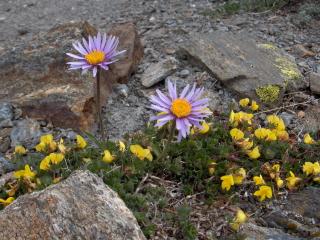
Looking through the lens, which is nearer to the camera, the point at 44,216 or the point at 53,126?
the point at 44,216

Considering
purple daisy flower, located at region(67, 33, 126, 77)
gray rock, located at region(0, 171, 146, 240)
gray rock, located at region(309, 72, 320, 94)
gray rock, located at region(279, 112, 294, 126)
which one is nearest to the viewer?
gray rock, located at region(0, 171, 146, 240)

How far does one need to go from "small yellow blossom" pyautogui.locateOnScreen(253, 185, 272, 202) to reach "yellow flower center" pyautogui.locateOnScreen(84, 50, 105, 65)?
1440 mm

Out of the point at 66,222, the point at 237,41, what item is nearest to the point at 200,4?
the point at 237,41

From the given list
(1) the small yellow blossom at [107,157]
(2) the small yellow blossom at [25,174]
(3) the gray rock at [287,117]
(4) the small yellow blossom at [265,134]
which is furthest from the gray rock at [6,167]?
(3) the gray rock at [287,117]

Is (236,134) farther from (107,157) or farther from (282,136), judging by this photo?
(107,157)

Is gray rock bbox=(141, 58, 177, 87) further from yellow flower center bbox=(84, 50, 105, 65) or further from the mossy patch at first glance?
yellow flower center bbox=(84, 50, 105, 65)

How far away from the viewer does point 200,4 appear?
748 centimetres

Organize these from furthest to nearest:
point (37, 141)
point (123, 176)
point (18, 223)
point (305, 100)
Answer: point (305, 100) < point (37, 141) < point (123, 176) < point (18, 223)

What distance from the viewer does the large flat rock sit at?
5.27 meters

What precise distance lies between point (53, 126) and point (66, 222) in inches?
80.9

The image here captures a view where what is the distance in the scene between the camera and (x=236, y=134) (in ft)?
14.1

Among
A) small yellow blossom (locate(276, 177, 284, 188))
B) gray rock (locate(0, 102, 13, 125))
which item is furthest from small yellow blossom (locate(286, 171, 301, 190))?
gray rock (locate(0, 102, 13, 125))

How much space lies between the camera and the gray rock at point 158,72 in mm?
5535

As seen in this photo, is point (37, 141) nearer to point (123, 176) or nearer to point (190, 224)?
point (123, 176)
